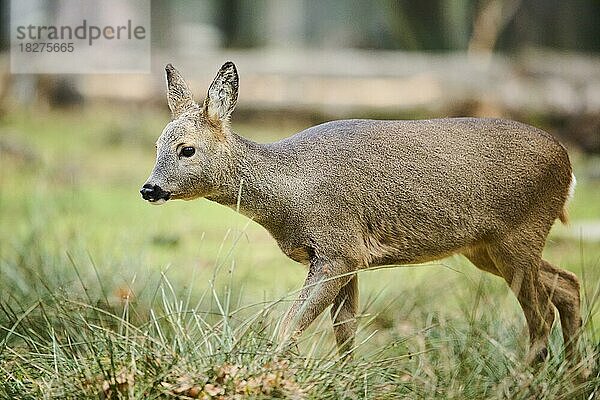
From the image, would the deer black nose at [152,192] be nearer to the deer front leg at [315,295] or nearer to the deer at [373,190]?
the deer at [373,190]

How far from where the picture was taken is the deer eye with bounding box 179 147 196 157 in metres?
4.47

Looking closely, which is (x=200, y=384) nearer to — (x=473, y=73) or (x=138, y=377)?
(x=138, y=377)

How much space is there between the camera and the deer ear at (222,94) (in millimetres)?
4523

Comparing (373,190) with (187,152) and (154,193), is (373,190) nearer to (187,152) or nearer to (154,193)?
(187,152)

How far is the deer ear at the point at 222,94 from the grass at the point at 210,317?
475 mm

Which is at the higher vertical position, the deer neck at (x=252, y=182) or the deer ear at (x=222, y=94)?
the deer ear at (x=222, y=94)

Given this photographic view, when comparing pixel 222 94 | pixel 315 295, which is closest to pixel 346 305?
pixel 315 295

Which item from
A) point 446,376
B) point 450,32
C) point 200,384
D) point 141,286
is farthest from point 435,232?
point 450,32

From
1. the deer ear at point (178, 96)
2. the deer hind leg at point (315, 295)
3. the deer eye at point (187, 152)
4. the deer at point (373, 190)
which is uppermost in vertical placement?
the deer ear at point (178, 96)

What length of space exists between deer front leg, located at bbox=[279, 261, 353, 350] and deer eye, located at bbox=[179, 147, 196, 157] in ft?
2.26

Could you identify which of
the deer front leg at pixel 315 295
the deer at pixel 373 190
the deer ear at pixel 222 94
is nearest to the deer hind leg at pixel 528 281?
the deer at pixel 373 190

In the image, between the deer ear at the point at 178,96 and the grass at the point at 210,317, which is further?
the deer ear at the point at 178,96

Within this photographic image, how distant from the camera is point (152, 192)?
437 centimetres

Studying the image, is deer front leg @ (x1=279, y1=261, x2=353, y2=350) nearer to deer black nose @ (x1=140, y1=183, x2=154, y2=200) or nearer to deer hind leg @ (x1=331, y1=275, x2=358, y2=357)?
deer hind leg @ (x1=331, y1=275, x2=358, y2=357)
